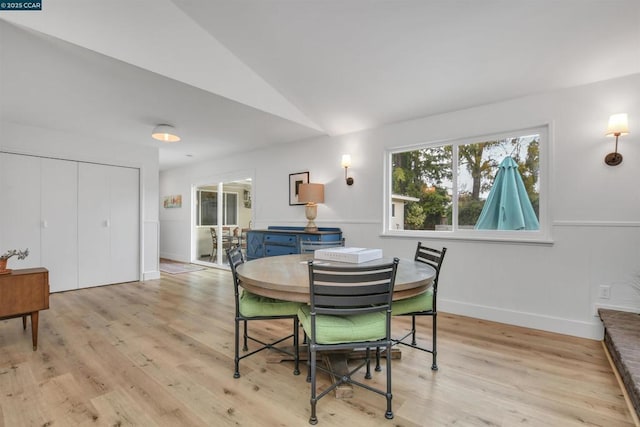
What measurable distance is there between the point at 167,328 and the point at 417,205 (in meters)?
2.92

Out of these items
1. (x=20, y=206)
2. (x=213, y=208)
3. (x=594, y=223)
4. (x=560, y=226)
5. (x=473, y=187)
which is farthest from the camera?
(x=213, y=208)

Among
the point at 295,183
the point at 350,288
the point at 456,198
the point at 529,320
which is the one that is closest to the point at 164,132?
the point at 295,183

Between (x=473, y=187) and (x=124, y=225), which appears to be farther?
(x=124, y=225)

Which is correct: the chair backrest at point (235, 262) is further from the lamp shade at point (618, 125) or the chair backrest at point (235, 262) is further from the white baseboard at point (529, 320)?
the lamp shade at point (618, 125)

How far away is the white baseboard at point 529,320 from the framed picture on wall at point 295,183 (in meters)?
2.45

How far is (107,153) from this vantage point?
453 centimetres

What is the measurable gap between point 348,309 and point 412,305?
0.70 m

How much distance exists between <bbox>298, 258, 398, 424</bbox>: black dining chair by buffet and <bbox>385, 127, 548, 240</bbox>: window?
2055 millimetres

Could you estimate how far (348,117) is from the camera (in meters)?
3.69

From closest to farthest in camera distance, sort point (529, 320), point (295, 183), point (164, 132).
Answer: point (529, 320)
point (164, 132)
point (295, 183)

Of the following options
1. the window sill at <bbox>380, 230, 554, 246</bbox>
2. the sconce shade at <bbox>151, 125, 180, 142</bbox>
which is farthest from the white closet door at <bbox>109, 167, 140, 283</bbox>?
the window sill at <bbox>380, 230, 554, 246</bbox>

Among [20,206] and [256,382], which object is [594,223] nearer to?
[256,382]

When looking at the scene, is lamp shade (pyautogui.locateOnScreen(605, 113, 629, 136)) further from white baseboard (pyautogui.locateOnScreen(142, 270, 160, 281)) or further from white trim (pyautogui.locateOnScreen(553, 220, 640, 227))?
white baseboard (pyautogui.locateOnScreen(142, 270, 160, 281))

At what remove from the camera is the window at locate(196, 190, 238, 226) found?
614cm
